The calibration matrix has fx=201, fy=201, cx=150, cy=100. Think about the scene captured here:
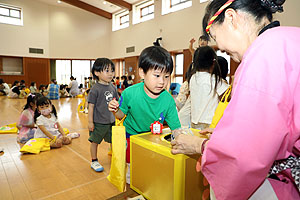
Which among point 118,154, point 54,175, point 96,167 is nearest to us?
point 118,154

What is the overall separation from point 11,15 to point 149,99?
47.1 ft

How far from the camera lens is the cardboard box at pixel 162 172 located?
0.93 m

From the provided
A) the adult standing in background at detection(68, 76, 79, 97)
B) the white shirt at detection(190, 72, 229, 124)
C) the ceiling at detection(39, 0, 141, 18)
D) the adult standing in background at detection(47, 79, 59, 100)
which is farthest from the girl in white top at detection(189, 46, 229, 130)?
the ceiling at detection(39, 0, 141, 18)

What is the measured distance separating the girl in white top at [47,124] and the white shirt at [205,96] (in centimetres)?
212

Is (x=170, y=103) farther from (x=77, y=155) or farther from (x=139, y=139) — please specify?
(x=77, y=155)

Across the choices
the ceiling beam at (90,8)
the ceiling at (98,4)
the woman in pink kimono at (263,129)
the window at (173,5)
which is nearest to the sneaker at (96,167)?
the woman in pink kimono at (263,129)

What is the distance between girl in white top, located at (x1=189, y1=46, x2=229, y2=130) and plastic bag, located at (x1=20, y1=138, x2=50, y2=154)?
2172 millimetres

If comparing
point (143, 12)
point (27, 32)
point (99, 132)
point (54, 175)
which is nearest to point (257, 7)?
point (99, 132)

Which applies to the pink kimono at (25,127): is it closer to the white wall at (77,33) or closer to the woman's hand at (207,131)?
the woman's hand at (207,131)

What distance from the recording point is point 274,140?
0.50 metres

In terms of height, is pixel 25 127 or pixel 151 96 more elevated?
pixel 151 96

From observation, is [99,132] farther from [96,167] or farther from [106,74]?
[106,74]

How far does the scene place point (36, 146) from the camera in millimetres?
2768

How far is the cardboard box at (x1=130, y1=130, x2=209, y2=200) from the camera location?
928 millimetres
